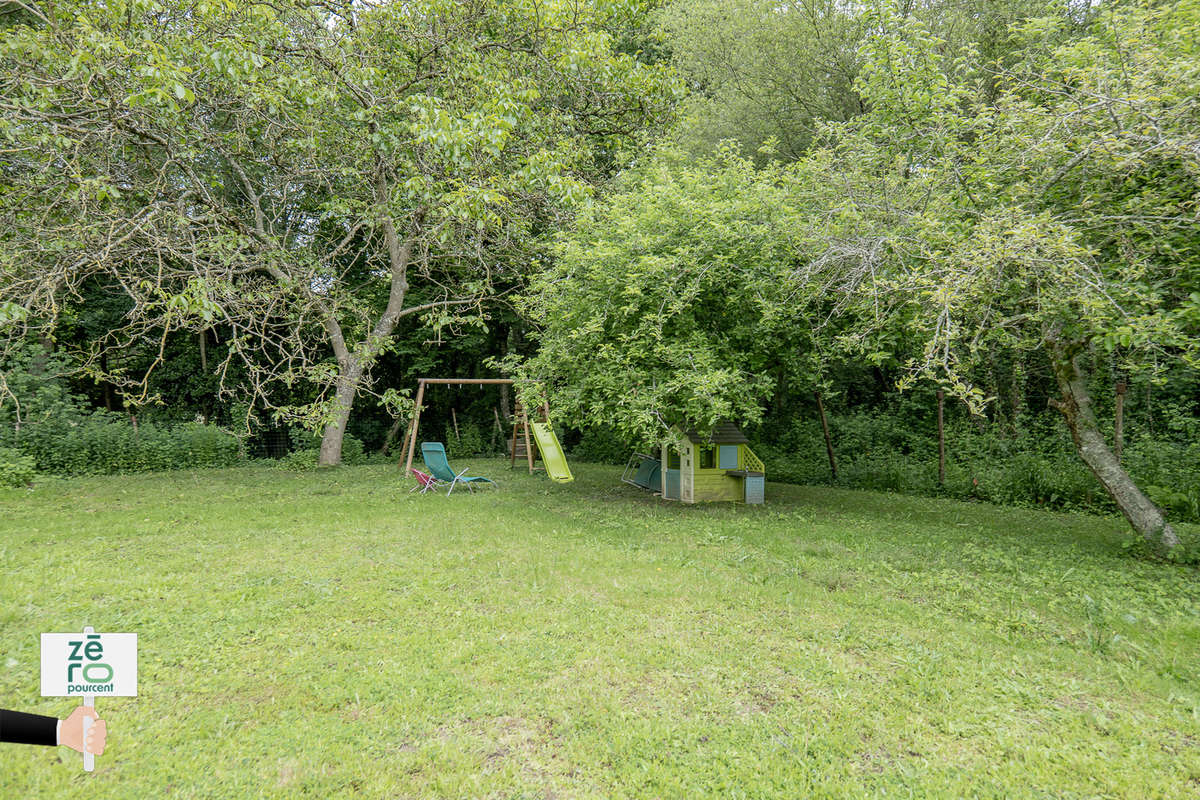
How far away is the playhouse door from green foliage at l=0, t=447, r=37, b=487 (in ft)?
32.3

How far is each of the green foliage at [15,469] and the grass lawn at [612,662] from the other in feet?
10.3

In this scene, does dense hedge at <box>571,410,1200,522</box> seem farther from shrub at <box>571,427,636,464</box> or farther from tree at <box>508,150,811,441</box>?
tree at <box>508,150,811,441</box>

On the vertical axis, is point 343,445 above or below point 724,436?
below

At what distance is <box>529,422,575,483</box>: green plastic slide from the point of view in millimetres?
10922

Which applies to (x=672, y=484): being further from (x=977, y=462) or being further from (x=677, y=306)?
(x=977, y=462)

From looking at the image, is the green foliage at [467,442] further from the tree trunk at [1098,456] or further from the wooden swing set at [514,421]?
the tree trunk at [1098,456]

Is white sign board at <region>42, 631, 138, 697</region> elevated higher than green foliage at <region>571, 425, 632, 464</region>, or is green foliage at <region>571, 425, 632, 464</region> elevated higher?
white sign board at <region>42, 631, 138, 697</region>

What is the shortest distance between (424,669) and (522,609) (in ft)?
3.44

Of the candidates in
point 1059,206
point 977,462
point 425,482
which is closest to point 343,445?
point 425,482

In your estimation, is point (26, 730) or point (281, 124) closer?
point (26, 730)

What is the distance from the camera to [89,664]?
165cm

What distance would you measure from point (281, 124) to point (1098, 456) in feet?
32.4

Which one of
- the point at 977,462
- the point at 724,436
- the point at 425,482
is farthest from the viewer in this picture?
the point at 977,462

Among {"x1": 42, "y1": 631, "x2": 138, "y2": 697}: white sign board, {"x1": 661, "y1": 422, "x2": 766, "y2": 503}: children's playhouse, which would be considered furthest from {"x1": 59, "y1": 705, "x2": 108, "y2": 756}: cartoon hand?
{"x1": 661, "y1": 422, "x2": 766, "y2": 503}: children's playhouse
